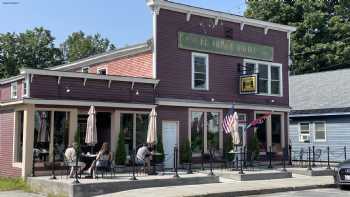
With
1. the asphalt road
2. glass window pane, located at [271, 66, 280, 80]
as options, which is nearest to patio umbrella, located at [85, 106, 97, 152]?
the asphalt road

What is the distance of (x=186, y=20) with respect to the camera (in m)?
25.6

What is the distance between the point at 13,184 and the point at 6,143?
9.49ft

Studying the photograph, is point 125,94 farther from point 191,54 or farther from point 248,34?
point 248,34

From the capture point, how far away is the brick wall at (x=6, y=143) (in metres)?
21.8

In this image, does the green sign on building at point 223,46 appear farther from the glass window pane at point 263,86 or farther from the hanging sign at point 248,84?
the hanging sign at point 248,84

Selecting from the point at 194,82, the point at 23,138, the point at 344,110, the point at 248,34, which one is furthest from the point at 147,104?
the point at 344,110

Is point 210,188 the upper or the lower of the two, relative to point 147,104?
lower

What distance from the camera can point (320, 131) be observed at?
3400 cm

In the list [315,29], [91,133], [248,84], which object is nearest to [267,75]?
[248,84]

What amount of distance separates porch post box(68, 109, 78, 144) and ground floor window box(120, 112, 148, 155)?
7.29ft

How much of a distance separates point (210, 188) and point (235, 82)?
32.0 feet

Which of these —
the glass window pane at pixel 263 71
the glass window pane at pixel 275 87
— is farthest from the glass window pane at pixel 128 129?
the glass window pane at pixel 275 87

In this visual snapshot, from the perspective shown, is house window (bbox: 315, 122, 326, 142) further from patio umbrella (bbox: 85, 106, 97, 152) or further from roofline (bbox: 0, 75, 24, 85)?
roofline (bbox: 0, 75, 24, 85)

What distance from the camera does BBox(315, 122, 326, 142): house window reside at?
33.7 m
